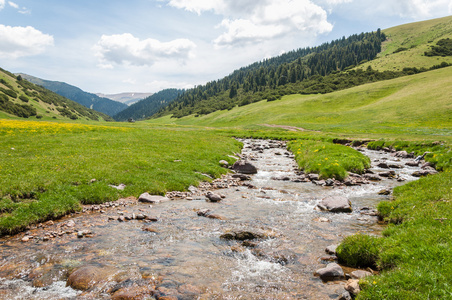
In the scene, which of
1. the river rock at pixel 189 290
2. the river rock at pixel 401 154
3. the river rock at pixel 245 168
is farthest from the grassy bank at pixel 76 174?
the river rock at pixel 401 154

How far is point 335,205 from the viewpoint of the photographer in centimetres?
1468

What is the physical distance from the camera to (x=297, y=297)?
7012 mm

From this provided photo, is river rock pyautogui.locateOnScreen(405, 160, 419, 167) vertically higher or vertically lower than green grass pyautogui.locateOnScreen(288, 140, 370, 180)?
lower

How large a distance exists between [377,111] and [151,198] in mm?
94739

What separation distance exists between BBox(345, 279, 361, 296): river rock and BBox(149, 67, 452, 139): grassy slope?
57.2 metres

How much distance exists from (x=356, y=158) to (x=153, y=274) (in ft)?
84.8

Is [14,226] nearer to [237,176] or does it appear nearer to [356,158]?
[237,176]

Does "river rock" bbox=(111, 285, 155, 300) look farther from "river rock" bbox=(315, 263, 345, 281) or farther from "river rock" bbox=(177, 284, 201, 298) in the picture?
"river rock" bbox=(315, 263, 345, 281)

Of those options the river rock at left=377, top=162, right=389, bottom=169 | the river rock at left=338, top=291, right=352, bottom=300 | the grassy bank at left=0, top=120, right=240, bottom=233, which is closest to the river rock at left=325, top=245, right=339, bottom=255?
the river rock at left=338, top=291, right=352, bottom=300

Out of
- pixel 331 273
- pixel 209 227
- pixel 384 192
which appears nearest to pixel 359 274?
pixel 331 273

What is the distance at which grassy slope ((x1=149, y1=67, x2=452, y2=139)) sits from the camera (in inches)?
2643

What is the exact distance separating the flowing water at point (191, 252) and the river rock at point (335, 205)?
1.83 feet

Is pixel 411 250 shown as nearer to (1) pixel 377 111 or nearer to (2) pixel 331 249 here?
(2) pixel 331 249

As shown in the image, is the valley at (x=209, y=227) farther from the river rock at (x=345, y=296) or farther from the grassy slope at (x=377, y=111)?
the grassy slope at (x=377, y=111)
